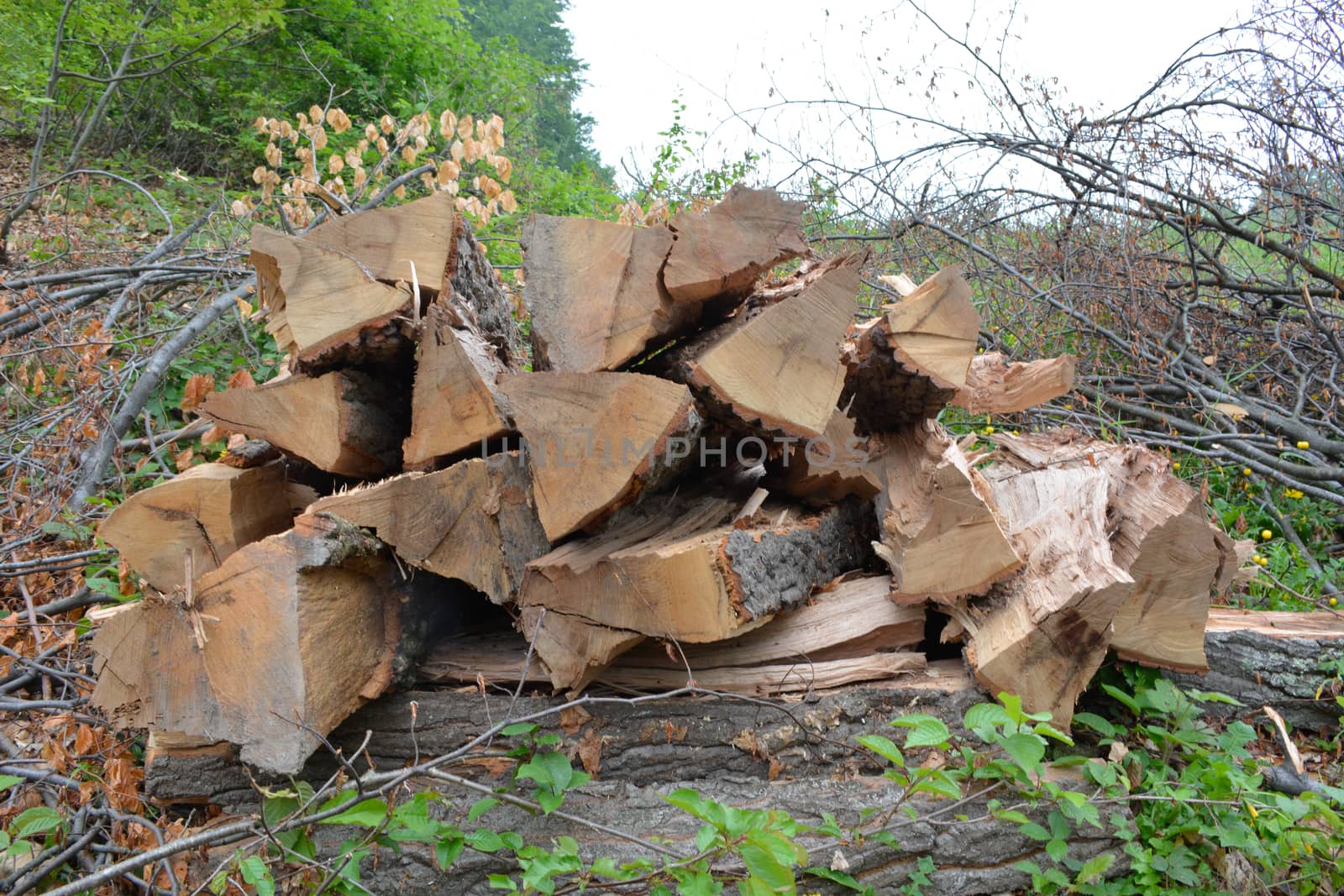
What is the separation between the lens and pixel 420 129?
388 cm

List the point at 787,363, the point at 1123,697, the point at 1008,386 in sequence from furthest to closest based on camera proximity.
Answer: the point at 1008,386
the point at 1123,697
the point at 787,363

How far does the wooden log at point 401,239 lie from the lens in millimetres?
1871

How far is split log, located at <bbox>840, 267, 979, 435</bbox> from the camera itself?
6.38ft

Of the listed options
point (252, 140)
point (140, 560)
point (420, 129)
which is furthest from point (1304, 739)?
point (252, 140)

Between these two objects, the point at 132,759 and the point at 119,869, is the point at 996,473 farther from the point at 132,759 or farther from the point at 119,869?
the point at 132,759

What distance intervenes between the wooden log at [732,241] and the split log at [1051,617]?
943 mm

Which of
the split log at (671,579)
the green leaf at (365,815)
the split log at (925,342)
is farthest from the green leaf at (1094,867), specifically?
the green leaf at (365,815)

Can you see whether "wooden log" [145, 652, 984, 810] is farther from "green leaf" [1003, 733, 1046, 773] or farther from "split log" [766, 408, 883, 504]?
"split log" [766, 408, 883, 504]

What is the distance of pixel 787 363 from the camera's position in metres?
1.75

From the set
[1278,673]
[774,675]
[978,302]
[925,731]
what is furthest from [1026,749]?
[978,302]

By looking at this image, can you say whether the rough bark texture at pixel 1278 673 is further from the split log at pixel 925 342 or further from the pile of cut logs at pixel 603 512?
the split log at pixel 925 342

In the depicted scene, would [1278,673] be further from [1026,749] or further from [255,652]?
[255,652]

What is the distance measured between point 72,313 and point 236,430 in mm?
2466

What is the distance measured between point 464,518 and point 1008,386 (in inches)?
62.9
